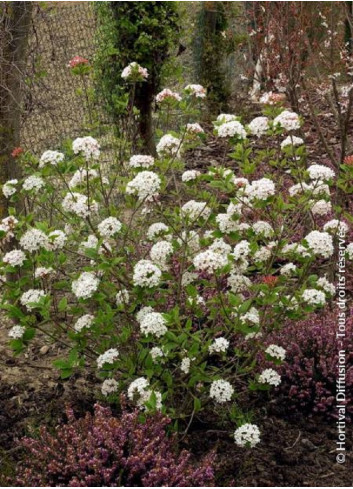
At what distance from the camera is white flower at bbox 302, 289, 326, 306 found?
3.07m

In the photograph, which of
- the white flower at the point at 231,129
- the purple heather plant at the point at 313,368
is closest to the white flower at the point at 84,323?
the white flower at the point at 231,129

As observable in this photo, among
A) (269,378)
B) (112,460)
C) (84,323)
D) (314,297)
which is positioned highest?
(314,297)

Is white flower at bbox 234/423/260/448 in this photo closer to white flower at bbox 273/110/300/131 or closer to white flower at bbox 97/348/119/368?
white flower at bbox 97/348/119/368

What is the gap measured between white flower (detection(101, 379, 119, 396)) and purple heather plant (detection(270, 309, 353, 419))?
1046 millimetres

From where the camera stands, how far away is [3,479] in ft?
10.4

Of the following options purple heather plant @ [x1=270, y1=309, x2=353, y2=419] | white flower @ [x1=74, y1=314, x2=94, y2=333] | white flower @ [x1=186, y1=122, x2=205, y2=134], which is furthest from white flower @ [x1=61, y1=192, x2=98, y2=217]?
purple heather plant @ [x1=270, y1=309, x2=353, y2=419]

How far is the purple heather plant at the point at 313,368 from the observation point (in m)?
3.81

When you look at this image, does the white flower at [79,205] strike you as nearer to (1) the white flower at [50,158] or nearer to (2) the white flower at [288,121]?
(1) the white flower at [50,158]

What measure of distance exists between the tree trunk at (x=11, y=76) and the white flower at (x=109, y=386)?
1583 millimetres

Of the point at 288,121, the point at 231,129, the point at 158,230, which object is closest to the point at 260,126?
the point at 288,121

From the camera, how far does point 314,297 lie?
3092 millimetres

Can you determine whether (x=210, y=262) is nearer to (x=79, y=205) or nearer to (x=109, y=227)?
(x=109, y=227)

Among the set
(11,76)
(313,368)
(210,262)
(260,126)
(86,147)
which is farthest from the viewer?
(11,76)

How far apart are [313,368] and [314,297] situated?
101cm
